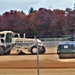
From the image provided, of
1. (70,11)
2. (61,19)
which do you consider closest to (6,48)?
(61,19)

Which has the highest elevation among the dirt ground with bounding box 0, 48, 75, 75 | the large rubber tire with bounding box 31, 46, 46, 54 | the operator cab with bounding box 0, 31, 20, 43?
the operator cab with bounding box 0, 31, 20, 43

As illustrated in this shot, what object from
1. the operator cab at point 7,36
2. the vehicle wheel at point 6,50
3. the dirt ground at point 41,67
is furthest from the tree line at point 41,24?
the dirt ground at point 41,67

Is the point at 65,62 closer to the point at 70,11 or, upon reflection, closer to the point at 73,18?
the point at 73,18

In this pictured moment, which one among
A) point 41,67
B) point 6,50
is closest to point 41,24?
point 6,50

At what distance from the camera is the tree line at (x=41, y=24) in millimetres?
76625

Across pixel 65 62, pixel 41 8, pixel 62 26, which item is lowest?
pixel 65 62

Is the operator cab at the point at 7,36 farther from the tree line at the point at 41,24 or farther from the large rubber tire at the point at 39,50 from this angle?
the tree line at the point at 41,24

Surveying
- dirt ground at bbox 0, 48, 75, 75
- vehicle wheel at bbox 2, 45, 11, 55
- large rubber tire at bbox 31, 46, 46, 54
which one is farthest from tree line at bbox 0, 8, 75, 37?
dirt ground at bbox 0, 48, 75, 75

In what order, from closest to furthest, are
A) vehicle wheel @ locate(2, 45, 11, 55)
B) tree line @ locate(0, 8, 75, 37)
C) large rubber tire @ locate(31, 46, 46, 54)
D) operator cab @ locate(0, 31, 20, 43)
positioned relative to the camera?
vehicle wheel @ locate(2, 45, 11, 55) → large rubber tire @ locate(31, 46, 46, 54) → operator cab @ locate(0, 31, 20, 43) → tree line @ locate(0, 8, 75, 37)

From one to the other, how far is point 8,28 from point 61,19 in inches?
551

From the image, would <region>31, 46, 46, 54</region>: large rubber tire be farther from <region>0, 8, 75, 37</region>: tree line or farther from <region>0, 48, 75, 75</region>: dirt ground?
<region>0, 8, 75, 37</region>: tree line

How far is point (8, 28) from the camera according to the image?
86.2m

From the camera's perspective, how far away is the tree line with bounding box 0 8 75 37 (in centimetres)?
7662

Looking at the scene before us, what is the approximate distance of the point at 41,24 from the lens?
81.8m
